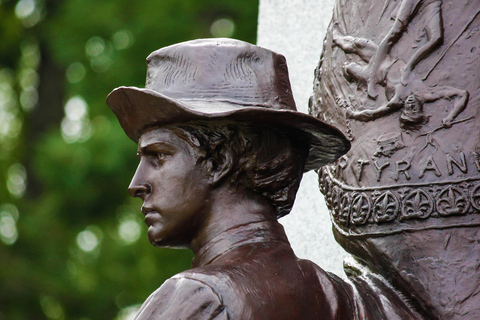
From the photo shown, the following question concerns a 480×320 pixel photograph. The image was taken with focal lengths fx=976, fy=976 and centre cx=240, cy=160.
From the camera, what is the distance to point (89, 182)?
10.2 meters

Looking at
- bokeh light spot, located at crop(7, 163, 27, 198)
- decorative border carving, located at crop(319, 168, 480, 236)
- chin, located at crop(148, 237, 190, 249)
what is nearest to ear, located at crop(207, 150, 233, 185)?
chin, located at crop(148, 237, 190, 249)

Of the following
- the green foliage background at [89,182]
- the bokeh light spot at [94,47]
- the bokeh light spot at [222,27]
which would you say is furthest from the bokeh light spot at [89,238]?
the bokeh light spot at [222,27]

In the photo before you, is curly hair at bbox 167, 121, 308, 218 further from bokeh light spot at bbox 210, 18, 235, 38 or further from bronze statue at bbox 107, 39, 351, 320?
bokeh light spot at bbox 210, 18, 235, 38

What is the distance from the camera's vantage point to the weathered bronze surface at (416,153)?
3092 millimetres

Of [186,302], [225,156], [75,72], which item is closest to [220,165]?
[225,156]

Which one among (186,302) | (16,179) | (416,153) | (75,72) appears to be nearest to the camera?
(186,302)

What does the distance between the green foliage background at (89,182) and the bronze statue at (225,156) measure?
257 inches

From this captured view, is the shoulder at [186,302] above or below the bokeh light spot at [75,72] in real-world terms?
above

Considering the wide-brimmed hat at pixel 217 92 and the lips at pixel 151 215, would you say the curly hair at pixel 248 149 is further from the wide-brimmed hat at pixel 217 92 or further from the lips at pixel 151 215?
the lips at pixel 151 215

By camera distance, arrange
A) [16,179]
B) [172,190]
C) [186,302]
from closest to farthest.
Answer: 1. [186,302]
2. [172,190]
3. [16,179]

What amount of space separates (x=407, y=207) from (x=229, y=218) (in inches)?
22.8

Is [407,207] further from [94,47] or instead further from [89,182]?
[94,47]

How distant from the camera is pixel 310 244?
4.52m

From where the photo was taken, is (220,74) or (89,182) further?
(89,182)
